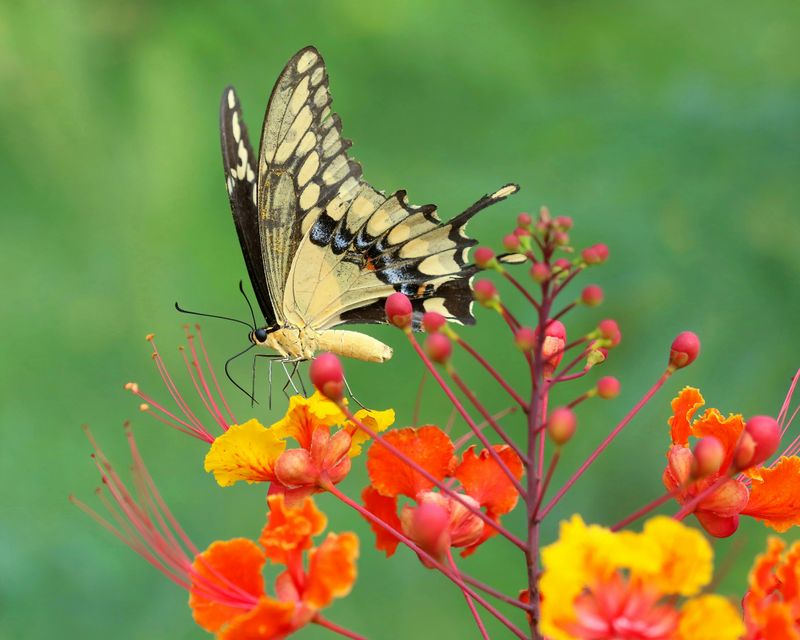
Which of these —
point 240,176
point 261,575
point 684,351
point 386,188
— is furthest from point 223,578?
point 386,188

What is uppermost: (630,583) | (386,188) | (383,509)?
(386,188)

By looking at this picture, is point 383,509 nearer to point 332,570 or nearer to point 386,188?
point 332,570

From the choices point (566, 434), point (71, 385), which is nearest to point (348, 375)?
point (71, 385)

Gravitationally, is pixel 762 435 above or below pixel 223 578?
above

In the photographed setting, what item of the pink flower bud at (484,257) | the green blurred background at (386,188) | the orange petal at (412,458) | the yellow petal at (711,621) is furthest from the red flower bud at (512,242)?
the green blurred background at (386,188)

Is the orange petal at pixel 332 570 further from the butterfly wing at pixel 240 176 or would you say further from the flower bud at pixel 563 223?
the butterfly wing at pixel 240 176

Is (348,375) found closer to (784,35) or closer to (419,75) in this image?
(419,75)
